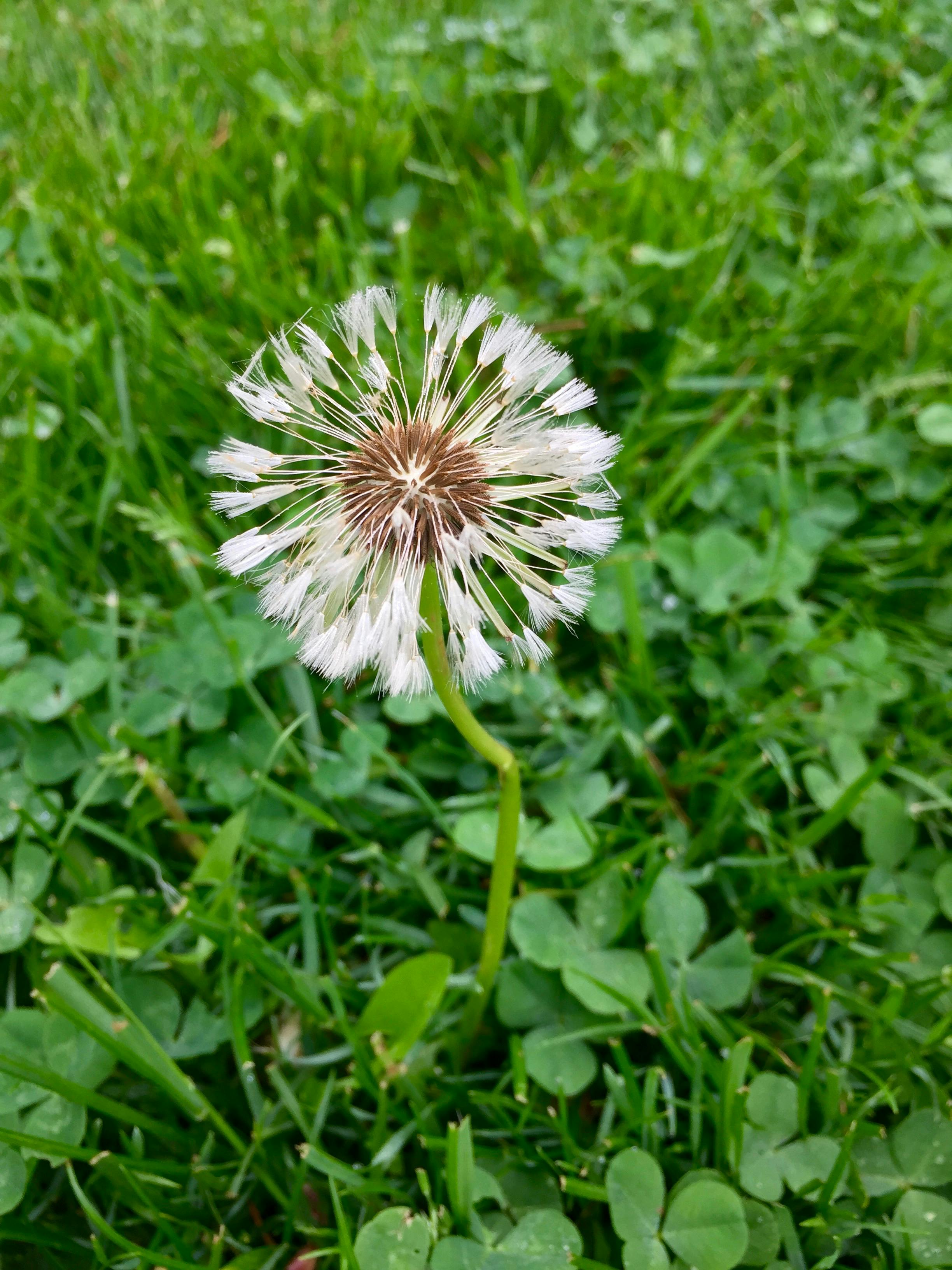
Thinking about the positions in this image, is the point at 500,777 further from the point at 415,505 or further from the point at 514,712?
the point at 514,712

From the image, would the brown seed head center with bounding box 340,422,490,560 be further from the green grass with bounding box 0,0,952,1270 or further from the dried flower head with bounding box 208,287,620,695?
the green grass with bounding box 0,0,952,1270

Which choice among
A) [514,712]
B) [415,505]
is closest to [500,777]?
[415,505]

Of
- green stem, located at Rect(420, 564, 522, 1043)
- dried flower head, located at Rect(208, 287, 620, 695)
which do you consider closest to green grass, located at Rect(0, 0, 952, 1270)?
green stem, located at Rect(420, 564, 522, 1043)

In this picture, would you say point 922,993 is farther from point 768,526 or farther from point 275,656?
point 275,656

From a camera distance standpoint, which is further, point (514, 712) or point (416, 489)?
point (514, 712)

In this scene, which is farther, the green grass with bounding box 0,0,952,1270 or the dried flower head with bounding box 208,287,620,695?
the green grass with bounding box 0,0,952,1270

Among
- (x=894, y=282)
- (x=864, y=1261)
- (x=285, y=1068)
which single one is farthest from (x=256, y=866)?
(x=894, y=282)

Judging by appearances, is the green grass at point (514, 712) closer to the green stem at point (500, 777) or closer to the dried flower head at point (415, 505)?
the green stem at point (500, 777)
